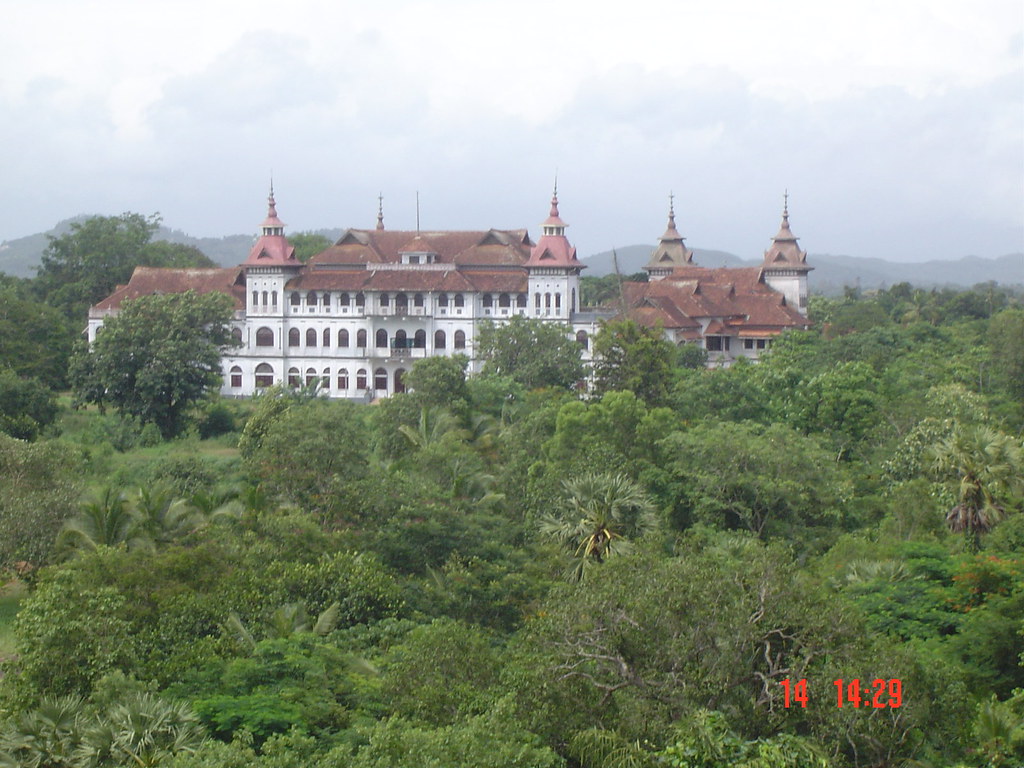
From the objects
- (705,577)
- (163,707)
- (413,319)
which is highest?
(413,319)

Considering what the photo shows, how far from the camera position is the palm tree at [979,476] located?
22.7 metres

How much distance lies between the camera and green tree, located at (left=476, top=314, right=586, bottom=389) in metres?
46.4

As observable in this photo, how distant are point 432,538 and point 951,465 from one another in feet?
28.5

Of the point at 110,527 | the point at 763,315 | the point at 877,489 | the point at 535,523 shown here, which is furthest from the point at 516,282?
the point at 110,527

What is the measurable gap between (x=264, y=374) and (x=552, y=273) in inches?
486

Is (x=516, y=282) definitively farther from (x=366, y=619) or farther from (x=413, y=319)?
(x=366, y=619)

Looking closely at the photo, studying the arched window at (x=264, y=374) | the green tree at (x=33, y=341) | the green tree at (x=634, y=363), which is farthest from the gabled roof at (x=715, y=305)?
the green tree at (x=33, y=341)

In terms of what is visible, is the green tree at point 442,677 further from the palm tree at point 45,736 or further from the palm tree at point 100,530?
the palm tree at point 100,530

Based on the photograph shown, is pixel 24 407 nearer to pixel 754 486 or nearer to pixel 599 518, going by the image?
pixel 599 518

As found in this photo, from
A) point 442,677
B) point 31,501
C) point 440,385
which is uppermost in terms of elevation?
point 440,385

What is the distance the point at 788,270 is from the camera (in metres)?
66.2

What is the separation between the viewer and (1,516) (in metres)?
25.8
